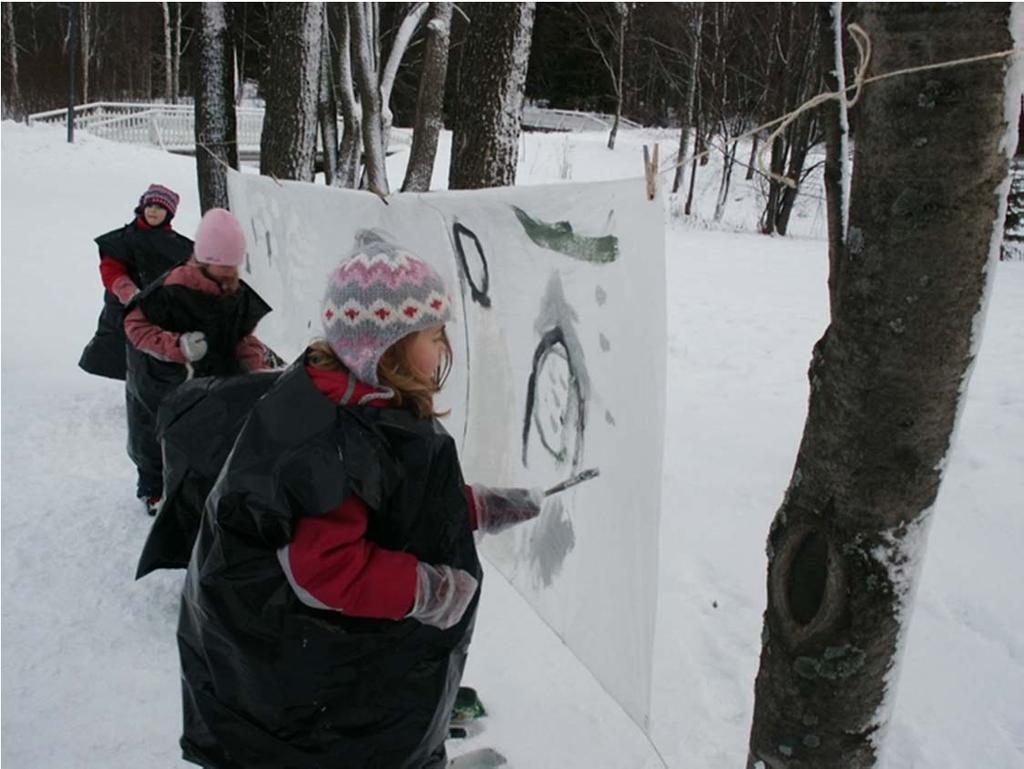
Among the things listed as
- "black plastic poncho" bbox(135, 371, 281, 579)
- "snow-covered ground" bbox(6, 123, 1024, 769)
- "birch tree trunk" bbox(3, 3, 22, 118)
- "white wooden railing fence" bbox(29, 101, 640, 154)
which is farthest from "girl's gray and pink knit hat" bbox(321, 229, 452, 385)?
"birch tree trunk" bbox(3, 3, 22, 118)

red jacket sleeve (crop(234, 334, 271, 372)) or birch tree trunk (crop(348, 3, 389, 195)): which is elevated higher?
birch tree trunk (crop(348, 3, 389, 195))

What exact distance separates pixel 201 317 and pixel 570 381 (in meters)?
1.87

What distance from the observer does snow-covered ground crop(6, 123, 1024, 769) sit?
265cm

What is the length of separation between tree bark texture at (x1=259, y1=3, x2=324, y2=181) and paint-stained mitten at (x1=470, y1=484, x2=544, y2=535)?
6.03 m

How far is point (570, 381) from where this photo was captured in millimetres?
2393

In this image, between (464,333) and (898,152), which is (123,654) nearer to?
A: (464,333)

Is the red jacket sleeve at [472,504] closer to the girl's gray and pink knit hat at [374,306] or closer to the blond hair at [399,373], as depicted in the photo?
the blond hair at [399,373]

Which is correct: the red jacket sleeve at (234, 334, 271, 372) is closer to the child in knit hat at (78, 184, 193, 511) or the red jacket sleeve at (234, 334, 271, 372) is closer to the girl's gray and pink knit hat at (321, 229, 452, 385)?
the child in knit hat at (78, 184, 193, 511)

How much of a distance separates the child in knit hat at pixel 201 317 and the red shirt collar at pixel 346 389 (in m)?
1.96

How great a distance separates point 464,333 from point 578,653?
3.52 ft

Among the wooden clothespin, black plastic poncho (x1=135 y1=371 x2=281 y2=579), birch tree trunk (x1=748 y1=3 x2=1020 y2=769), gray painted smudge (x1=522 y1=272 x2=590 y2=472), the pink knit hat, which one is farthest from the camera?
the pink knit hat

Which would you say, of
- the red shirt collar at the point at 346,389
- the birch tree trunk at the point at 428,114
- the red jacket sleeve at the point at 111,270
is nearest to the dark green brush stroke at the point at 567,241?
the red shirt collar at the point at 346,389

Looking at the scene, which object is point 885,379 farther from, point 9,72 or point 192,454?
point 9,72

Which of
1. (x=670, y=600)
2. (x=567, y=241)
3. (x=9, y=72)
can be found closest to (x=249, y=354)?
(x=567, y=241)
